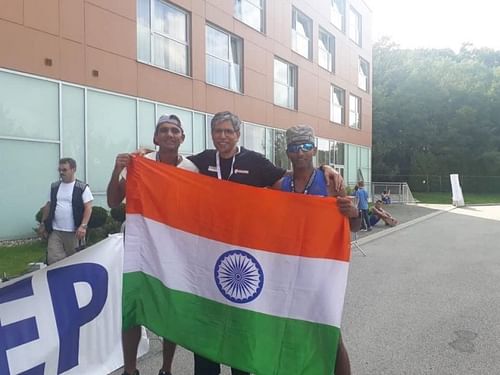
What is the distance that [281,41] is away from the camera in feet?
75.1

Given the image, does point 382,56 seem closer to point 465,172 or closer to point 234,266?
point 465,172

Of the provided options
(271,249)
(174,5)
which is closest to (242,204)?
(271,249)

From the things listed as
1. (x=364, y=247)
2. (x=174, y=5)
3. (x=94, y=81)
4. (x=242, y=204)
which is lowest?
(x=364, y=247)

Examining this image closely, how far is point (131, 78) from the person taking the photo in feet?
47.7

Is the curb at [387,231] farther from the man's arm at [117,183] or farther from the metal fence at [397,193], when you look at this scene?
the metal fence at [397,193]

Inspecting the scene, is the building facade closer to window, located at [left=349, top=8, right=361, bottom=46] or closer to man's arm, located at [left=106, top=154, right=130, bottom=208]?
window, located at [left=349, top=8, right=361, bottom=46]

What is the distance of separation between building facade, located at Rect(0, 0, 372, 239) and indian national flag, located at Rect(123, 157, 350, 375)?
9.29 m

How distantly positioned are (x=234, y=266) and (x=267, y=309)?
0.35 metres

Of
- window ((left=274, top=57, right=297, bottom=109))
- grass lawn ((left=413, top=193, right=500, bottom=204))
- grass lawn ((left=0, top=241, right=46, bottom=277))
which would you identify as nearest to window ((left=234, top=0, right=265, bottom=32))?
window ((left=274, top=57, right=297, bottom=109))

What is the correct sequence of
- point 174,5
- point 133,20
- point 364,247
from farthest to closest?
point 174,5 → point 133,20 → point 364,247

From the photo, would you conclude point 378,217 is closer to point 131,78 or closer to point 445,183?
point 131,78

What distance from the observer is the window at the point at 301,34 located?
967 inches

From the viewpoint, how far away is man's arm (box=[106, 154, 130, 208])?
343cm

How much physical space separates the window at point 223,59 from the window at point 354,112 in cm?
1394
